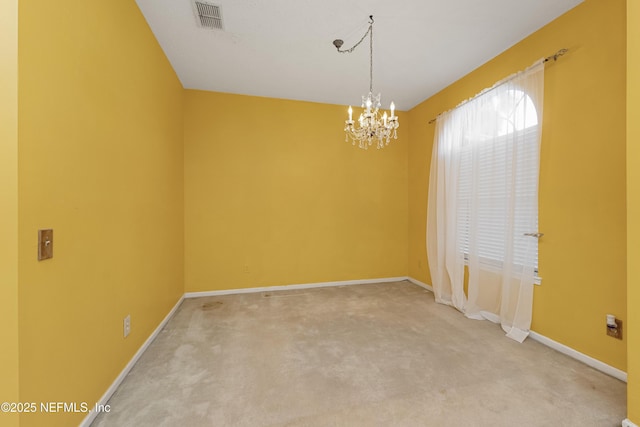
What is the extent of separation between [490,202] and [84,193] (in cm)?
366

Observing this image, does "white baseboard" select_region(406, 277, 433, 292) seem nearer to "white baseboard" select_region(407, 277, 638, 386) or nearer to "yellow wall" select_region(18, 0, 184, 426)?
"white baseboard" select_region(407, 277, 638, 386)

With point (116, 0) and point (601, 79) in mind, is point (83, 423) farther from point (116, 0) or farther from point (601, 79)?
point (601, 79)

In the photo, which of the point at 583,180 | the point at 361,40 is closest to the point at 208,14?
the point at 361,40

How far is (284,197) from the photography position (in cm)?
416

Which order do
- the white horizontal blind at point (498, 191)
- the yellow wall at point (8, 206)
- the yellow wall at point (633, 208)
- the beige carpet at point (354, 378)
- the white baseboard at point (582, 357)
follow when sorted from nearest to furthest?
the yellow wall at point (8, 206)
the yellow wall at point (633, 208)
the beige carpet at point (354, 378)
the white baseboard at point (582, 357)
the white horizontal blind at point (498, 191)

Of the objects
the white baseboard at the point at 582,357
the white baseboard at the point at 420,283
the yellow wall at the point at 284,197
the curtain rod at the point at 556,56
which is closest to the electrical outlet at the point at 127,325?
the yellow wall at the point at 284,197

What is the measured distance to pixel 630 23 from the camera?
148 centimetres

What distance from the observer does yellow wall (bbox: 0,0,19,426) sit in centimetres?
104

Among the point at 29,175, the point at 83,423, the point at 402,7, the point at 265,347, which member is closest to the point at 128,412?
the point at 83,423

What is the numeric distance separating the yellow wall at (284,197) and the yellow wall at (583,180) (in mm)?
2329

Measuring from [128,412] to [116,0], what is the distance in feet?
9.28

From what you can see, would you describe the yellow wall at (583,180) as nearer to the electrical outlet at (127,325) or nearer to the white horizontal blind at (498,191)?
the white horizontal blind at (498,191)

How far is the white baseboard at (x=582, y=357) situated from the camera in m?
1.94

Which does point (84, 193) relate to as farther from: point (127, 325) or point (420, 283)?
point (420, 283)
